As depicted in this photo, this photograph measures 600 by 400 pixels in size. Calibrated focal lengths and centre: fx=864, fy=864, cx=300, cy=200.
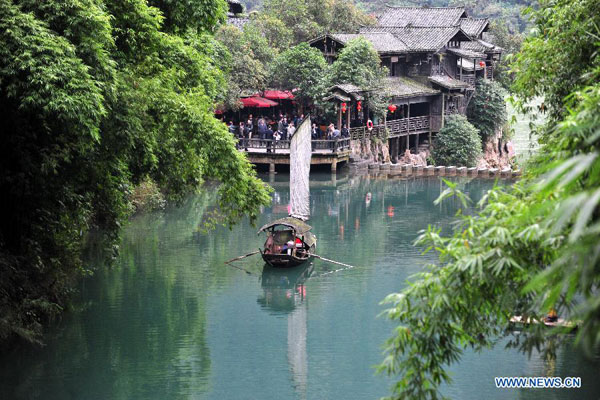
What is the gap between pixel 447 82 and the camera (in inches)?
1544

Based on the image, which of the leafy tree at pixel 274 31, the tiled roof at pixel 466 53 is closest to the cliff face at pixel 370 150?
the tiled roof at pixel 466 53

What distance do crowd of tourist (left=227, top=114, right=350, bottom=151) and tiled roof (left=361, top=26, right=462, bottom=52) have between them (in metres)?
6.22

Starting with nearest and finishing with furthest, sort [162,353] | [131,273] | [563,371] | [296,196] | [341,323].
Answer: [563,371] → [162,353] → [341,323] → [131,273] → [296,196]

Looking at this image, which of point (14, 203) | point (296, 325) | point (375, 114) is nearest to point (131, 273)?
point (296, 325)

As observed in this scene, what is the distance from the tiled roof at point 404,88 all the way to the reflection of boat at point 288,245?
17.6 meters

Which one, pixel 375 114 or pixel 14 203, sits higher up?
pixel 375 114

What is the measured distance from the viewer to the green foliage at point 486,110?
4081 centimetres

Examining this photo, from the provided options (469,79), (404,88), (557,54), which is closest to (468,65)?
(469,79)

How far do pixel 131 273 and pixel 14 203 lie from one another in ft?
19.8

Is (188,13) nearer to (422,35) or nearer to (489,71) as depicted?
(422,35)

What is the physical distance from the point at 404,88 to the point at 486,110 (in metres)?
5.12

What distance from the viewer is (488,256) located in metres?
6.02

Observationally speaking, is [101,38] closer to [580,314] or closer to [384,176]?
[580,314]

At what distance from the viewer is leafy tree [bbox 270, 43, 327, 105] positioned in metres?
34.3
